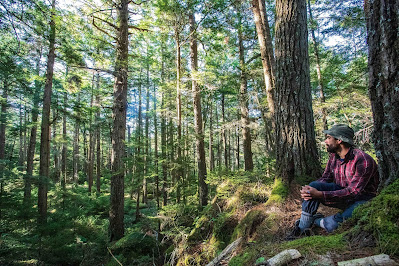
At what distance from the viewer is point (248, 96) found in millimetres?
9812

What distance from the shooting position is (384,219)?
1.45 m

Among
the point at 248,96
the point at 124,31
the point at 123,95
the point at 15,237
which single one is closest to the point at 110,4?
the point at 124,31

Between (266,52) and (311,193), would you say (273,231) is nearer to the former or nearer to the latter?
(311,193)

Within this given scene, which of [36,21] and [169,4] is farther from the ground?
[169,4]

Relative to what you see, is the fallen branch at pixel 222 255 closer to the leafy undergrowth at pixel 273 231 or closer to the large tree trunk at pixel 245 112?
the leafy undergrowth at pixel 273 231

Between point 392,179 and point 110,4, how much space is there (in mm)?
9269

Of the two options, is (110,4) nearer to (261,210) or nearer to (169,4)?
(169,4)

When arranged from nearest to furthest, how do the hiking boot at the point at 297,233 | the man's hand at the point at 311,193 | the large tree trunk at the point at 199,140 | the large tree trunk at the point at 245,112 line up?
the man's hand at the point at 311,193 < the hiking boot at the point at 297,233 < the large tree trunk at the point at 199,140 < the large tree trunk at the point at 245,112

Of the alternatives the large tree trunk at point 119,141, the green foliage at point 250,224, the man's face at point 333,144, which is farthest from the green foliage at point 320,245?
the large tree trunk at point 119,141

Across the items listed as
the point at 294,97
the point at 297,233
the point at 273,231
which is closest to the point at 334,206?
the point at 297,233

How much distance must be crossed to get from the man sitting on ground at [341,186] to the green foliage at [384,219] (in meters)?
0.60

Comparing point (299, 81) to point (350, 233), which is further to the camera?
point (299, 81)

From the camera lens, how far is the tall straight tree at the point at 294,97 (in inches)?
140

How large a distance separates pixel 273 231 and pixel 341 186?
45.0 inches
